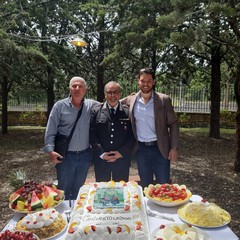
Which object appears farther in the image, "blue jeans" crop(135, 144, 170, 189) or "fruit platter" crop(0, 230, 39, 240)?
"blue jeans" crop(135, 144, 170, 189)

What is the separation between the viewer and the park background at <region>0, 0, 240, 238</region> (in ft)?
20.0

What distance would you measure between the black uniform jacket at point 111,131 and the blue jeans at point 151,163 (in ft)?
0.58

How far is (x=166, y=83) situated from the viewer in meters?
15.0

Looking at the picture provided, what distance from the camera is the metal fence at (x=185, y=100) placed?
16.5 metres

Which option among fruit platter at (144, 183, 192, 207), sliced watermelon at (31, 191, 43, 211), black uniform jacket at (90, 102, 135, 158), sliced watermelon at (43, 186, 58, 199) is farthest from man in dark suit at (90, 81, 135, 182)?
sliced watermelon at (31, 191, 43, 211)

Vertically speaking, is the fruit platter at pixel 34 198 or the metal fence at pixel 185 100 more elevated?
the metal fence at pixel 185 100

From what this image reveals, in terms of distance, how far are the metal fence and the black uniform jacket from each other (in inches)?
496

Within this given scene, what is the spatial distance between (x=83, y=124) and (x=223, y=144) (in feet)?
26.5

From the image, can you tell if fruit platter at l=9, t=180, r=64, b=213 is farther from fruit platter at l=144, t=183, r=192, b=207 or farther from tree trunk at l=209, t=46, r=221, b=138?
tree trunk at l=209, t=46, r=221, b=138

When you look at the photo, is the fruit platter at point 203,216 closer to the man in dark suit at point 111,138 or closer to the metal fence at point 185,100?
the man in dark suit at point 111,138

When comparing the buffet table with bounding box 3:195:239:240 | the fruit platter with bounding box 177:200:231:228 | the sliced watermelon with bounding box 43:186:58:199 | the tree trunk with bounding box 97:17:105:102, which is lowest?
the buffet table with bounding box 3:195:239:240

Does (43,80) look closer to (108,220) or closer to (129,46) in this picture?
(129,46)

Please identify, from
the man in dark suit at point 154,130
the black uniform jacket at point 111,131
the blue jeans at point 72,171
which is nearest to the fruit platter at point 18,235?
the blue jeans at point 72,171

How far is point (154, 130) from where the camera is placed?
12.4 ft
